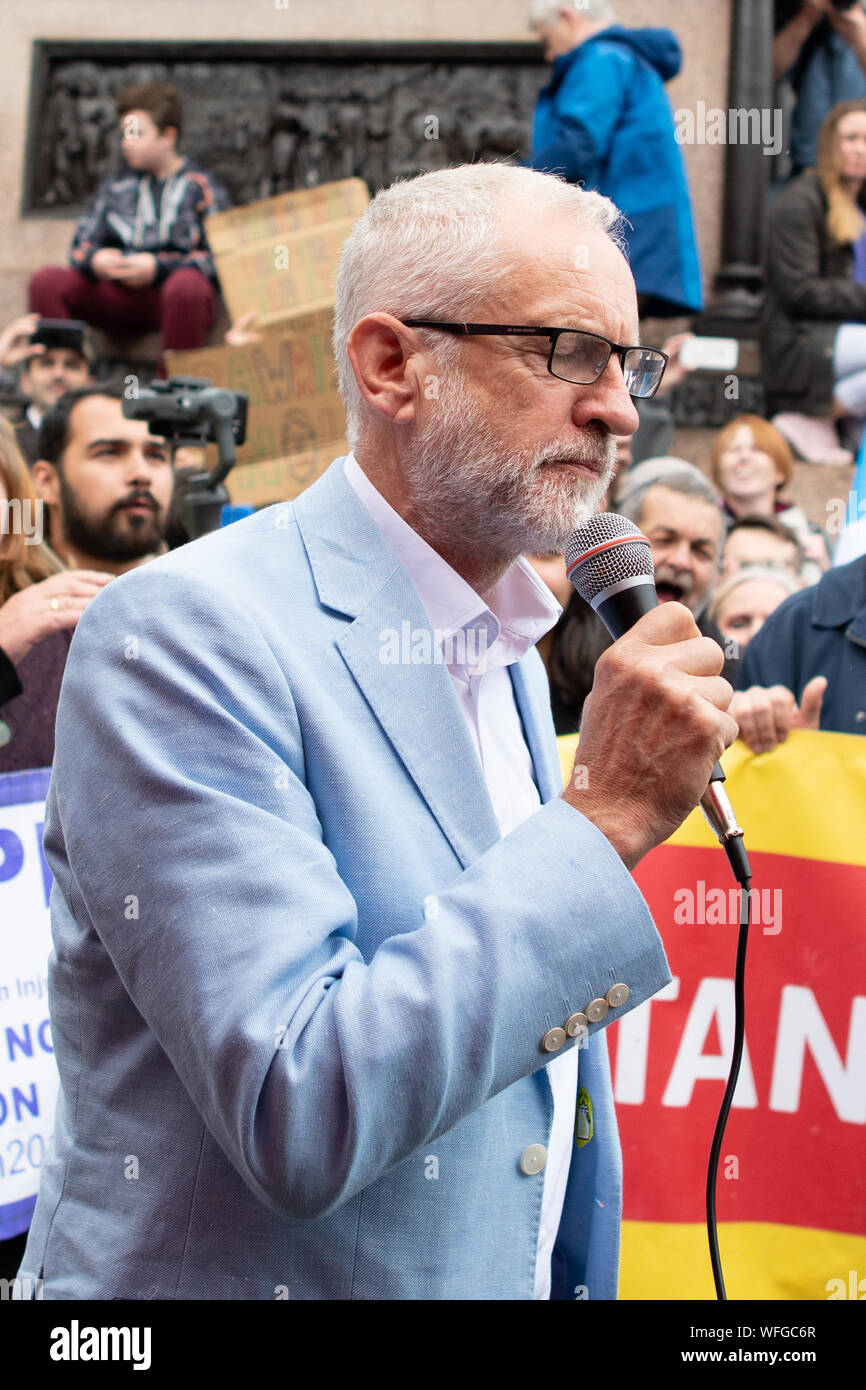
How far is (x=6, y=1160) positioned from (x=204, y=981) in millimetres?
1969

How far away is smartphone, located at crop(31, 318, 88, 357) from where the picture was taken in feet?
19.4

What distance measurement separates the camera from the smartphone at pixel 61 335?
5918mm

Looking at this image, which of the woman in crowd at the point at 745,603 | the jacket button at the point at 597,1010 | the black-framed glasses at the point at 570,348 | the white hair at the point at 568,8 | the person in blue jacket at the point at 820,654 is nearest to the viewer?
the jacket button at the point at 597,1010

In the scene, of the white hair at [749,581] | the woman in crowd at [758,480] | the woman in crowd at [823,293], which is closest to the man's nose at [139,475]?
the white hair at [749,581]

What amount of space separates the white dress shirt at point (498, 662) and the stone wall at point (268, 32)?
6.96 m

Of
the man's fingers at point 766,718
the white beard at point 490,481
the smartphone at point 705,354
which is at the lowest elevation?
the man's fingers at point 766,718

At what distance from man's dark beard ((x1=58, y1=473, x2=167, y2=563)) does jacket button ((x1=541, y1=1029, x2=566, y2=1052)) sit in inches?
118

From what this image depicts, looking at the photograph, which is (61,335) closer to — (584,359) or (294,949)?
(584,359)

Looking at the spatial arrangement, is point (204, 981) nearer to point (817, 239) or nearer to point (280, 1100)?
point (280, 1100)

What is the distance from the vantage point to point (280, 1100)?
1221 millimetres

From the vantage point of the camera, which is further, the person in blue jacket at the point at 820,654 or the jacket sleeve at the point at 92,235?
the jacket sleeve at the point at 92,235

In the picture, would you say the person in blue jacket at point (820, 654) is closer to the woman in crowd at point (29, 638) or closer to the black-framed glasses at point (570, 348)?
the black-framed glasses at point (570, 348)

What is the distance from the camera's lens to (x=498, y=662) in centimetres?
179

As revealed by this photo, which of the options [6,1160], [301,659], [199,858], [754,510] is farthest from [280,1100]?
[754,510]
